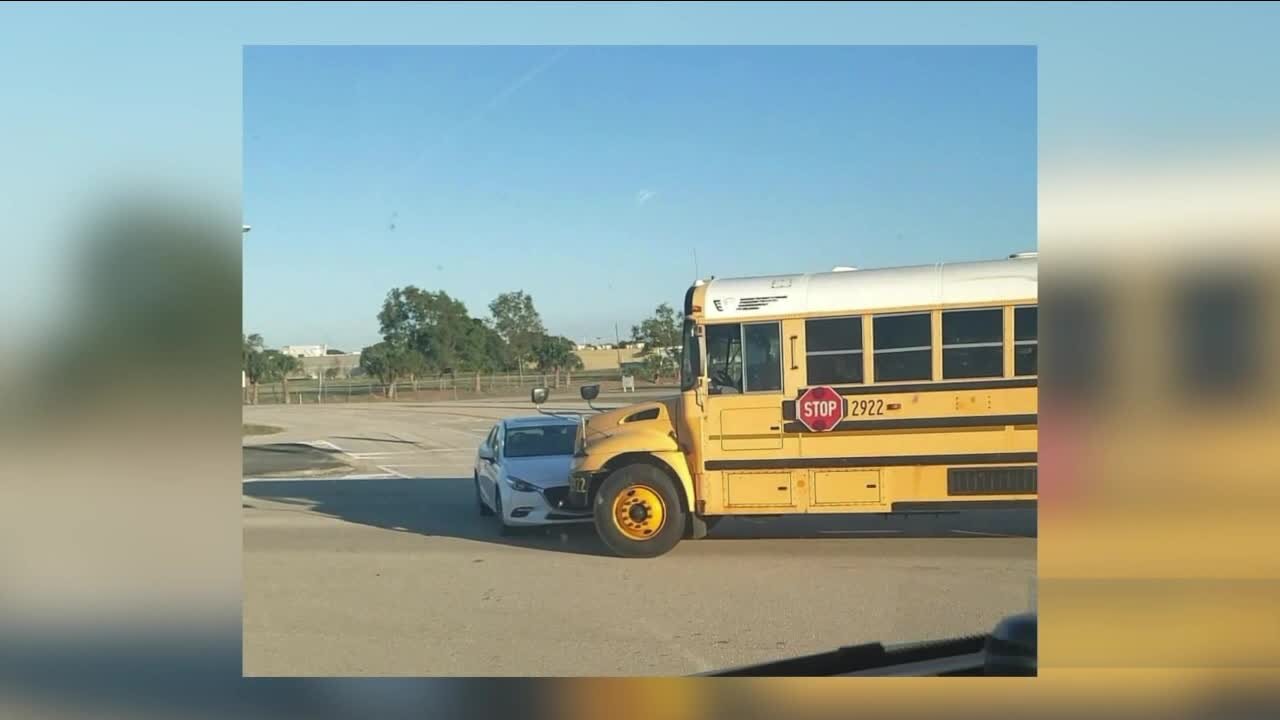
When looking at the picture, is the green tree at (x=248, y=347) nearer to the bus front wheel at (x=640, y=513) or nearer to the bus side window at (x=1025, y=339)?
the bus front wheel at (x=640, y=513)

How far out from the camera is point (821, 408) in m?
9.10

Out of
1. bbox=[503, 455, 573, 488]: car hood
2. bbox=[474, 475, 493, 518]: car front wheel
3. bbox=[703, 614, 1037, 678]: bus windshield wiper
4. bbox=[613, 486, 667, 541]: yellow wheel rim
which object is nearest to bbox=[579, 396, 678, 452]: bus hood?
bbox=[613, 486, 667, 541]: yellow wheel rim

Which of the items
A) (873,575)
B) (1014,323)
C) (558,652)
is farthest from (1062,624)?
(1014,323)

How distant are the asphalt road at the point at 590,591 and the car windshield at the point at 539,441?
0.85m

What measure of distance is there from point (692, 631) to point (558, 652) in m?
0.95

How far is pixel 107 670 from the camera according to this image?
655 centimetres

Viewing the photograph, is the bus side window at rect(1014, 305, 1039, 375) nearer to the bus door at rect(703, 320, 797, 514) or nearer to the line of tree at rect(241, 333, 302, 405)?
the bus door at rect(703, 320, 797, 514)

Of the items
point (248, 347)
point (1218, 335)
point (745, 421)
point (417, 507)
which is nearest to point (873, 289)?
point (745, 421)

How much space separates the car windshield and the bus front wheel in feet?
5.20

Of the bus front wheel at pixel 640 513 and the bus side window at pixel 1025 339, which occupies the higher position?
the bus side window at pixel 1025 339

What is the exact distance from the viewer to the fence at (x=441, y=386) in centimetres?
1002

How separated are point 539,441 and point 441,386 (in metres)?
1.44

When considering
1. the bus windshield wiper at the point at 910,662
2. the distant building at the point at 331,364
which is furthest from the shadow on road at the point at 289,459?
the bus windshield wiper at the point at 910,662

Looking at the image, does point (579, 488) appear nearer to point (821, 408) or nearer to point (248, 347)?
point (821, 408)
